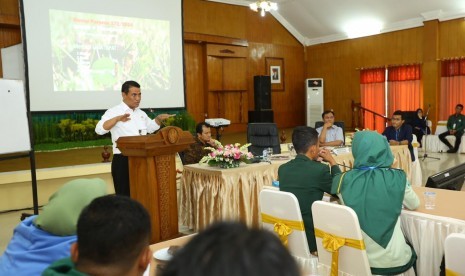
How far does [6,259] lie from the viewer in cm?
Answer: 141

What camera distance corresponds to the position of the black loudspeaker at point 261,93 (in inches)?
417

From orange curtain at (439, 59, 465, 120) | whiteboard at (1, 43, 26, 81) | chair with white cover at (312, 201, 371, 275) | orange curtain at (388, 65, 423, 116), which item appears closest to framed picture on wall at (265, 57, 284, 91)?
A: orange curtain at (388, 65, 423, 116)

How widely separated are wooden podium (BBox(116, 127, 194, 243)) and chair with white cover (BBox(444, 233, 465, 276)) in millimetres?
1970

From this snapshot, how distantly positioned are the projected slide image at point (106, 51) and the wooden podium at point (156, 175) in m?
→ 4.75

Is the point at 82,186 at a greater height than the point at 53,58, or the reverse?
the point at 53,58

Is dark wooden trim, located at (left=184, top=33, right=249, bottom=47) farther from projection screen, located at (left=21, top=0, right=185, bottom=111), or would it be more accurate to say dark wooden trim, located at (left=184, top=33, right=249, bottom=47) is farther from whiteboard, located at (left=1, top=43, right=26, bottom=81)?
whiteboard, located at (left=1, top=43, right=26, bottom=81)

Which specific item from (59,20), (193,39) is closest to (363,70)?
(193,39)

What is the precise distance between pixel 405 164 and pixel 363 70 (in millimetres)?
7037

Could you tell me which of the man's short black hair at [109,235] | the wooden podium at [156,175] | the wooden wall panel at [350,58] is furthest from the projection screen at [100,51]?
the man's short black hair at [109,235]

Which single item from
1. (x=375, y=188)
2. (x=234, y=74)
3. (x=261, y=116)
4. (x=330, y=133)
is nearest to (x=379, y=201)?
(x=375, y=188)

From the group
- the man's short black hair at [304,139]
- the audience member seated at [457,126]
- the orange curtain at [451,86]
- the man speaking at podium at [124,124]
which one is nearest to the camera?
the man's short black hair at [304,139]

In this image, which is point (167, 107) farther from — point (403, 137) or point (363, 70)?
point (363, 70)

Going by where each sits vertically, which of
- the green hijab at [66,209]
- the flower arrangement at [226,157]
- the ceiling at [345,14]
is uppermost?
the ceiling at [345,14]

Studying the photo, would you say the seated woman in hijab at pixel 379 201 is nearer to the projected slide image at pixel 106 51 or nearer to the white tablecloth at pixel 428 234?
the white tablecloth at pixel 428 234
